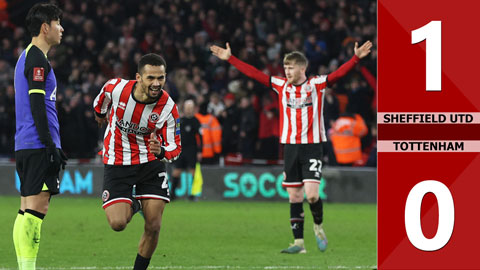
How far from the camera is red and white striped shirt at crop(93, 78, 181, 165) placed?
6.73 meters

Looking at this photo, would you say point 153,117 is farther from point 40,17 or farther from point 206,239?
point 206,239

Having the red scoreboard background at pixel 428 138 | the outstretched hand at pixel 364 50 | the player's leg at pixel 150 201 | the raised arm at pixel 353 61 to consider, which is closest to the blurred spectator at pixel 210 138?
the raised arm at pixel 353 61

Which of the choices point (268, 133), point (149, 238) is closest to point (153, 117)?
point (149, 238)

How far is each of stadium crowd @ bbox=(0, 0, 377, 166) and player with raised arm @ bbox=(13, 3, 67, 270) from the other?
34.1ft

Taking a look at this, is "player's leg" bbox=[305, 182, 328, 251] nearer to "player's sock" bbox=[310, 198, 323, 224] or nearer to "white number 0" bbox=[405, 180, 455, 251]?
"player's sock" bbox=[310, 198, 323, 224]

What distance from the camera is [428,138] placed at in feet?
12.6

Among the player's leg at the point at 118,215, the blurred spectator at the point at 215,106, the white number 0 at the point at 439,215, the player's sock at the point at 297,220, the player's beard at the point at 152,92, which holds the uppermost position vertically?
the blurred spectator at the point at 215,106

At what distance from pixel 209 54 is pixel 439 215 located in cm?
1756

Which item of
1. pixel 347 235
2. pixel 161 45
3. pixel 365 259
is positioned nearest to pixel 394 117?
pixel 365 259

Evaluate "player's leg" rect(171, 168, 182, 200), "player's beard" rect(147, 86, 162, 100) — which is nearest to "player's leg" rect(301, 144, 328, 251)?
"player's beard" rect(147, 86, 162, 100)

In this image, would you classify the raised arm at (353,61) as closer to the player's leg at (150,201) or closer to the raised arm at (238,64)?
the raised arm at (238,64)

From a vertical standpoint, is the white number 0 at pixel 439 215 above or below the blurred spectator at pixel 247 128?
below

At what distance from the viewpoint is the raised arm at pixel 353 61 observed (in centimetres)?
855

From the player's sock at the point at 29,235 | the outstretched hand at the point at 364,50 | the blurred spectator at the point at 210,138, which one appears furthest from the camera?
the blurred spectator at the point at 210,138
